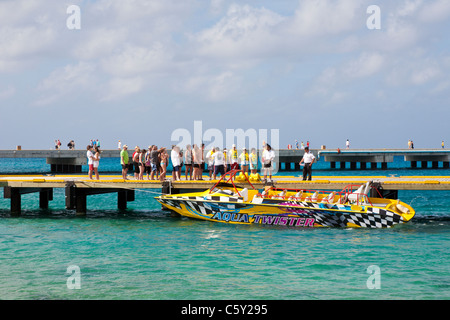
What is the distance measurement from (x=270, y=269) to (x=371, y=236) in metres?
6.29

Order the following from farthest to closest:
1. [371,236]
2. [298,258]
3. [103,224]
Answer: [103,224] → [371,236] → [298,258]

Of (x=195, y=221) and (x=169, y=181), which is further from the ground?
(x=169, y=181)

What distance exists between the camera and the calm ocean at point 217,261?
48.4 feet

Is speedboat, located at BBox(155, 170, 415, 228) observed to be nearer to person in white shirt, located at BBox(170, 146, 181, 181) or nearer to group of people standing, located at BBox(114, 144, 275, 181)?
group of people standing, located at BBox(114, 144, 275, 181)

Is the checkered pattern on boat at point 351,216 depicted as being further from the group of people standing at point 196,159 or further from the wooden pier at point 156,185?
the group of people standing at point 196,159

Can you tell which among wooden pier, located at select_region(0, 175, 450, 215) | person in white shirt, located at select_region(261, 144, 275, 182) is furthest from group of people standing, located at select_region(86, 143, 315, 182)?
wooden pier, located at select_region(0, 175, 450, 215)

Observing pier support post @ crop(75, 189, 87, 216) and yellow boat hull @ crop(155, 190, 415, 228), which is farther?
pier support post @ crop(75, 189, 87, 216)

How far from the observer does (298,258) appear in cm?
1838

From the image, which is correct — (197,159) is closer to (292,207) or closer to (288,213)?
(288,213)

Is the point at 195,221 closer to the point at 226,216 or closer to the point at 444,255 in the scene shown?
the point at 226,216

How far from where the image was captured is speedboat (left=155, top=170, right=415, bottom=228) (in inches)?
891

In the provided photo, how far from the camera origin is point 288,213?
23297mm
